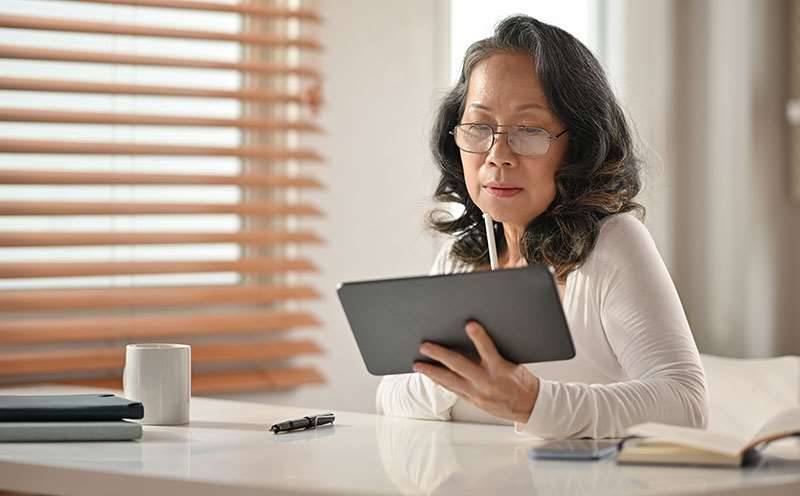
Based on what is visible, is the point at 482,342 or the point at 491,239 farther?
the point at 491,239

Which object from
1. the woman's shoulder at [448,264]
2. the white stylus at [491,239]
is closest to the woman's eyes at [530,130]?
the white stylus at [491,239]

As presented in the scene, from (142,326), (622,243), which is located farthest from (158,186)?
(622,243)

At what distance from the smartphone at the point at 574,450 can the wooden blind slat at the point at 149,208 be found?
1325 millimetres

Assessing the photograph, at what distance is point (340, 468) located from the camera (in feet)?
4.41

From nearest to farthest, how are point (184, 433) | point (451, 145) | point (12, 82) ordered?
point (184, 433) → point (451, 145) → point (12, 82)

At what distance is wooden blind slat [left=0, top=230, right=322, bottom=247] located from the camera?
240 centimetres

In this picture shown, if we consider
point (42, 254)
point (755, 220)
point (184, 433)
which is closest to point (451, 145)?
point (184, 433)

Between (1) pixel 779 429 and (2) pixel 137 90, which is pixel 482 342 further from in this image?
(2) pixel 137 90

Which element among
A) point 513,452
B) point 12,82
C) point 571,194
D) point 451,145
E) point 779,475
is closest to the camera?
point 779,475

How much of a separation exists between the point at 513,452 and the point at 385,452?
17 centimetres

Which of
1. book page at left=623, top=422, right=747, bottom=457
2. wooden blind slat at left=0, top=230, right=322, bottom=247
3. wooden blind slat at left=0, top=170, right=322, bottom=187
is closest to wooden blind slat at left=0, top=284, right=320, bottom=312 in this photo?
wooden blind slat at left=0, top=230, right=322, bottom=247

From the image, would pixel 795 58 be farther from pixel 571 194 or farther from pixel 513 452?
pixel 513 452

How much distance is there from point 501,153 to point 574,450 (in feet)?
2.02

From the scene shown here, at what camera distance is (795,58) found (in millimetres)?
3426
